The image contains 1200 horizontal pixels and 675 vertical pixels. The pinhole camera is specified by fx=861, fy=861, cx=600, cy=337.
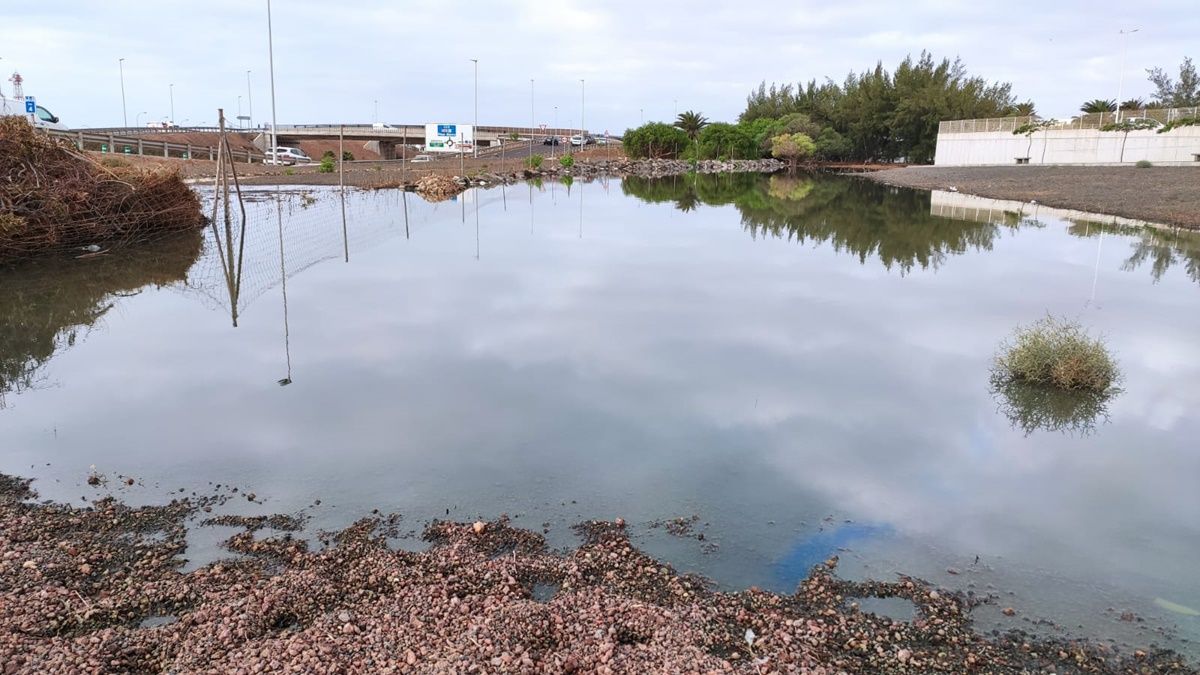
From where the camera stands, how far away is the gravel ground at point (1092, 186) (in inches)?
1041

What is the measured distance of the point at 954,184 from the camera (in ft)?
140

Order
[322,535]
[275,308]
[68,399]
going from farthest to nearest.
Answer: [275,308] → [68,399] → [322,535]

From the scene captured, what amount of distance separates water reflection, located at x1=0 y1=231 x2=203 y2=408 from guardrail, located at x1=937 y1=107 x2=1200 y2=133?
48.2 meters

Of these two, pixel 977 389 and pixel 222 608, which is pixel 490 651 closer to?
pixel 222 608

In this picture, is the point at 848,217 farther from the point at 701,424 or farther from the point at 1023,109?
the point at 1023,109

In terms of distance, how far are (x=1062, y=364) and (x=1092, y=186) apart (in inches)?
1228

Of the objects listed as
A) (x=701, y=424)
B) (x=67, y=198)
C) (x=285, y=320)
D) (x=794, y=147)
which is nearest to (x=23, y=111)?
(x=67, y=198)

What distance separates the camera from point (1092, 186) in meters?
35.3

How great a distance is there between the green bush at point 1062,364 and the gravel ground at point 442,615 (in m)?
4.87

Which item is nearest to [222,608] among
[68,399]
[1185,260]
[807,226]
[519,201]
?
[68,399]

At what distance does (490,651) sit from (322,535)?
2003 millimetres

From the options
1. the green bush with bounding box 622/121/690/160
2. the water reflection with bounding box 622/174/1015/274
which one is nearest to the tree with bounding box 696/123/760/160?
the green bush with bounding box 622/121/690/160

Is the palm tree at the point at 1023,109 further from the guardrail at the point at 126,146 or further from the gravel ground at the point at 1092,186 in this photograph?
the guardrail at the point at 126,146

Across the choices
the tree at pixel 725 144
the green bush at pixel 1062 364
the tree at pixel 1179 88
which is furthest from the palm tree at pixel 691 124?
the green bush at pixel 1062 364
